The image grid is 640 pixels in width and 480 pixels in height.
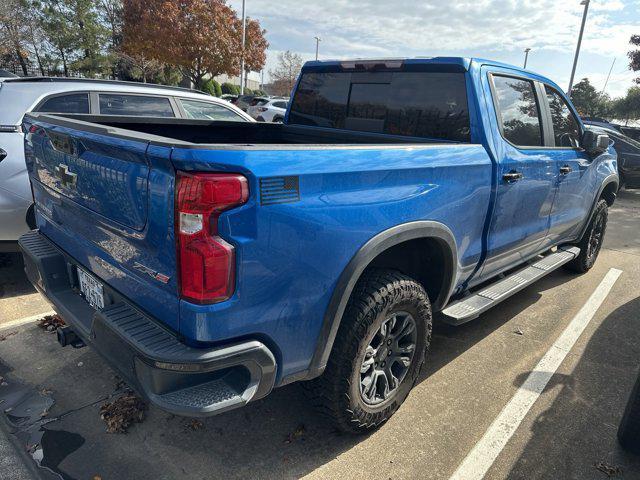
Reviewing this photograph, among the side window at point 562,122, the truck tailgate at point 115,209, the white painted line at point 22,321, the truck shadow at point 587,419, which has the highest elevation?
the side window at point 562,122

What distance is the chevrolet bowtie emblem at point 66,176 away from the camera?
7.15 feet

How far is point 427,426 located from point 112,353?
178cm

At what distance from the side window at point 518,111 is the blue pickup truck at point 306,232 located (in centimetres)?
2

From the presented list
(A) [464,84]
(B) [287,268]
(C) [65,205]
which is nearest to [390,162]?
(B) [287,268]

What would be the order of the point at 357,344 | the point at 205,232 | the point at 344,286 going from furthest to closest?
the point at 357,344
the point at 344,286
the point at 205,232

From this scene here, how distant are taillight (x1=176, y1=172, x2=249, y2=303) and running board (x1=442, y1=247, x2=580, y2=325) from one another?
1.72 m

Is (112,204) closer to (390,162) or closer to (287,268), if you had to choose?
(287,268)

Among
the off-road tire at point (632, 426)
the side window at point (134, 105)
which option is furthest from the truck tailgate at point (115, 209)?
the off-road tire at point (632, 426)

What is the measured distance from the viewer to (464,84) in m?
2.87

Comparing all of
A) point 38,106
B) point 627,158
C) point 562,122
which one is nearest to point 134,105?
point 38,106

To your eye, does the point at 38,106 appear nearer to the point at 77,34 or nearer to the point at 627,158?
the point at 627,158

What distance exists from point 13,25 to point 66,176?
25268 millimetres

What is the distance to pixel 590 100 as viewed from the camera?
42188 mm

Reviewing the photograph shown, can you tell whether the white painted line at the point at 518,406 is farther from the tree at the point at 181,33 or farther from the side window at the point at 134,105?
the tree at the point at 181,33
